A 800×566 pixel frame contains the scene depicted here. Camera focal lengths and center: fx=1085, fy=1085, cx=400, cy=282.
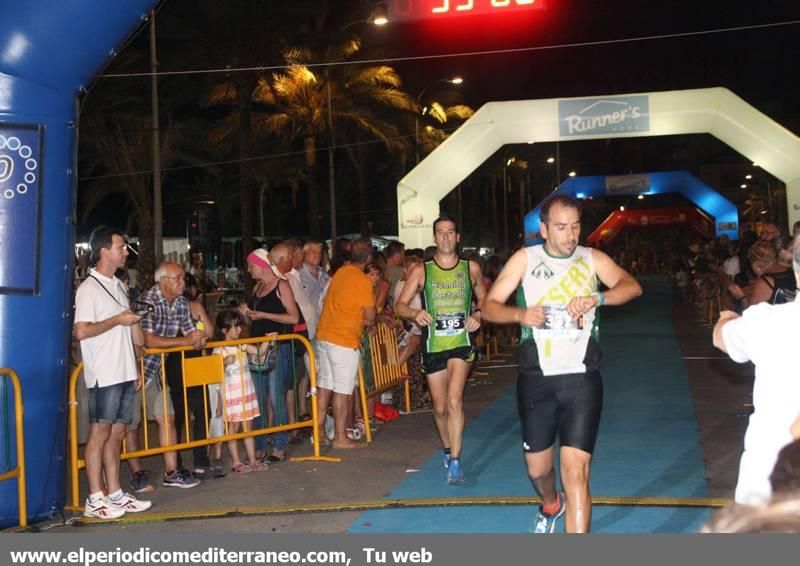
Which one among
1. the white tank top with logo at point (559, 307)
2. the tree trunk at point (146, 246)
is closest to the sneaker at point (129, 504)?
the white tank top with logo at point (559, 307)

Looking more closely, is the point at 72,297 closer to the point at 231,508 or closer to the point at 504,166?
the point at 231,508

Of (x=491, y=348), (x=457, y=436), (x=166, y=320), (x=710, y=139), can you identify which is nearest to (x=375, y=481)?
(x=457, y=436)

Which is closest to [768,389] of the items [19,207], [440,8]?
[19,207]

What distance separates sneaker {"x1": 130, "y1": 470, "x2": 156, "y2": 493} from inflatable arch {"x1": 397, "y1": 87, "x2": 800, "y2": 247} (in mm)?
14658

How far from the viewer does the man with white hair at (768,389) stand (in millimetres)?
3668

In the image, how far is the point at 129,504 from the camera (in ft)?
26.2

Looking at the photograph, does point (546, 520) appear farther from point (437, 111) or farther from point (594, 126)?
point (437, 111)

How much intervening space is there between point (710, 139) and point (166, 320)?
377ft

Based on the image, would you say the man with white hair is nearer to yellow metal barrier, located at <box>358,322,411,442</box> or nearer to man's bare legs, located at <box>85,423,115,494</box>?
man's bare legs, located at <box>85,423,115,494</box>

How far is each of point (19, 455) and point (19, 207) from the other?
5.66ft

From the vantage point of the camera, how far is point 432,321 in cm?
845

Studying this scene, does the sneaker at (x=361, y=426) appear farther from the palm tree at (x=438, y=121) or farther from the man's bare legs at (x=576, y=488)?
the palm tree at (x=438, y=121)

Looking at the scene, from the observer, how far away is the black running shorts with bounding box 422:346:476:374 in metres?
8.47

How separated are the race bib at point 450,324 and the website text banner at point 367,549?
256 centimetres
